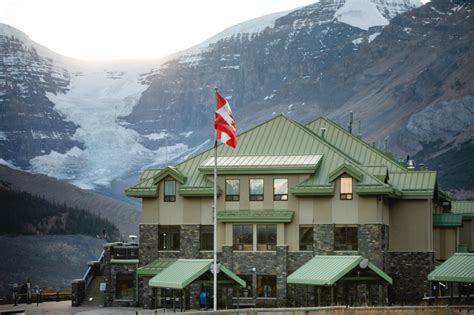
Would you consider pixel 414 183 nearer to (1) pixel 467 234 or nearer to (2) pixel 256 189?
(2) pixel 256 189

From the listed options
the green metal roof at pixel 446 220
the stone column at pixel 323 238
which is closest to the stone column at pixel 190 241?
the stone column at pixel 323 238

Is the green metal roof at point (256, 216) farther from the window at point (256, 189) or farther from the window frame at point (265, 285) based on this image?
the window frame at point (265, 285)

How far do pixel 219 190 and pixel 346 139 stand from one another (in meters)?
13.6

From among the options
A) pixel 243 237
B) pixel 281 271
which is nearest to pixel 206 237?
pixel 243 237

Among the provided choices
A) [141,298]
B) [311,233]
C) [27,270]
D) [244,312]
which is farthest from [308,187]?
[27,270]

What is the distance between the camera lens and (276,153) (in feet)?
252

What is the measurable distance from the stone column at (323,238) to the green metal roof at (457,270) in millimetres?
8964

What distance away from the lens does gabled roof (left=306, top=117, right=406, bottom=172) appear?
3157 inches

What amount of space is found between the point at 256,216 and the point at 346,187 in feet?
21.2

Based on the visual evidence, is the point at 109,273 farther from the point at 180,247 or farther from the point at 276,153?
the point at 276,153

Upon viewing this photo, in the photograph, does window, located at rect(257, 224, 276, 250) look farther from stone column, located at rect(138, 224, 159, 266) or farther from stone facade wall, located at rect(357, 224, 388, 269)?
stone column, located at rect(138, 224, 159, 266)

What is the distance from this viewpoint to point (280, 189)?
73875 millimetres

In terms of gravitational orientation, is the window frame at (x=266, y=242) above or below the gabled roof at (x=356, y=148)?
below

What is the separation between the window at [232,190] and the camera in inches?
2943
